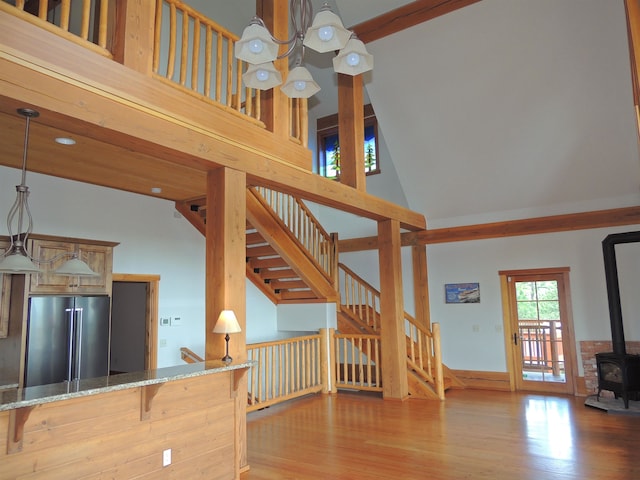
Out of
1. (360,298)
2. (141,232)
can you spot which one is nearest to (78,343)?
(141,232)

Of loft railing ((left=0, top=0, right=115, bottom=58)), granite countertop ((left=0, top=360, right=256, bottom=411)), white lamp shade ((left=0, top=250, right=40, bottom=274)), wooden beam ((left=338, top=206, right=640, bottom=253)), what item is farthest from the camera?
wooden beam ((left=338, top=206, right=640, bottom=253))

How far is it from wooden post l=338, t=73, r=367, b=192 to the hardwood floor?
310 centimetres

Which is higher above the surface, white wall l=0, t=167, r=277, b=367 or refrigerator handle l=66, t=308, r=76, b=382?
white wall l=0, t=167, r=277, b=367

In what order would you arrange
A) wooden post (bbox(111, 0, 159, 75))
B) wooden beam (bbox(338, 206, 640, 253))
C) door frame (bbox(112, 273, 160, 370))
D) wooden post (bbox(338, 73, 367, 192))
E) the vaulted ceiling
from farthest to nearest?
1. wooden beam (bbox(338, 206, 640, 253))
2. door frame (bbox(112, 273, 160, 370))
3. wooden post (bbox(338, 73, 367, 192))
4. the vaulted ceiling
5. wooden post (bbox(111, 0, 159, 75))

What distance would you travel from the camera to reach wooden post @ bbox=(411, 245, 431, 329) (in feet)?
28.1

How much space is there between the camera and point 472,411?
20.4 ft

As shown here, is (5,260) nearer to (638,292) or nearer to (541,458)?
(541,458)

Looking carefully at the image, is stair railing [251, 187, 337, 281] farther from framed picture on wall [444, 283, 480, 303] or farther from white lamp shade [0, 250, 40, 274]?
white lamp shade [0, 250, 40, 274]

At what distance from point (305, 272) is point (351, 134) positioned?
2296 millimetres

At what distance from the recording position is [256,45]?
10.9 ft

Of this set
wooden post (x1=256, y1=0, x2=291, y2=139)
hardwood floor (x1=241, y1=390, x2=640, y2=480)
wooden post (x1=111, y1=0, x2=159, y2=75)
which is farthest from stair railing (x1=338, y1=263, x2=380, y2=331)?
wooden post (x1=111, y1=0, x2=159, y2=75)

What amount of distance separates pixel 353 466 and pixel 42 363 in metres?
3.46

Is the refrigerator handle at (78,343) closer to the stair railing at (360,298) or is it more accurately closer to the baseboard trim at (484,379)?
the stair railing at (360,298)

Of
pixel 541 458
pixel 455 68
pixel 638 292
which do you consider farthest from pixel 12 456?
Answer: pixel 638 292
